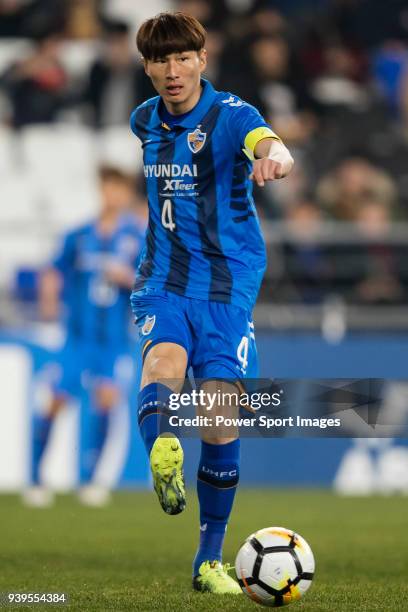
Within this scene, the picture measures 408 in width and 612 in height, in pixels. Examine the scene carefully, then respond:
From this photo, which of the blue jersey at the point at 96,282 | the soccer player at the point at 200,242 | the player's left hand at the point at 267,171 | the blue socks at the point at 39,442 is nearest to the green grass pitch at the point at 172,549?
the blue socks at the point at 39,442

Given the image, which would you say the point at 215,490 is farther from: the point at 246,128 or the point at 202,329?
the point at 246,128

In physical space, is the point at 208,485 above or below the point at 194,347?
below

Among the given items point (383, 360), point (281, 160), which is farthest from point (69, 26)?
point (281, 160)

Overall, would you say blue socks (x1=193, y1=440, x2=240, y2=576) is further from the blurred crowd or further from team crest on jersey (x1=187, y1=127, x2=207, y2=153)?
the blurred crowd

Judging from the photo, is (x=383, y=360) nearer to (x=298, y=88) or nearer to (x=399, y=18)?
(x=298, y=88)

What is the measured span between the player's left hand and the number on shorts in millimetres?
886

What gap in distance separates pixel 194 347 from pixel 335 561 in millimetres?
1805

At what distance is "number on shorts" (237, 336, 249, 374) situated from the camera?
16.0 ft

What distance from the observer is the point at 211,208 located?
16.1 ft

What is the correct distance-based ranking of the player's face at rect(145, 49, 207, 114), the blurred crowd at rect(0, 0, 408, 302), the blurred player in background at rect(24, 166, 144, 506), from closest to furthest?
the player's face at rect(145, 49, 207, 114) → the blurred player in background at rect(24, 166, 144, 506) → the blurred crowd at rect(0, 0, 408, 302)

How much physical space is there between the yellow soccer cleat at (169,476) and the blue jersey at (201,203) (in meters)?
0.85

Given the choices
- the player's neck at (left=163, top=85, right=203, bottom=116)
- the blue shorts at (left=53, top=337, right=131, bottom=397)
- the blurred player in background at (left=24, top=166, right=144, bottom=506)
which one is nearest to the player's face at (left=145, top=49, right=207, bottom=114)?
the player's neck at (left=163, top=85, right=203, bottom=116)

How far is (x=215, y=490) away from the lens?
4961mm

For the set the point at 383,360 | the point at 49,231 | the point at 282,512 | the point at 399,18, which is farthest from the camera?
the point at 399,18
